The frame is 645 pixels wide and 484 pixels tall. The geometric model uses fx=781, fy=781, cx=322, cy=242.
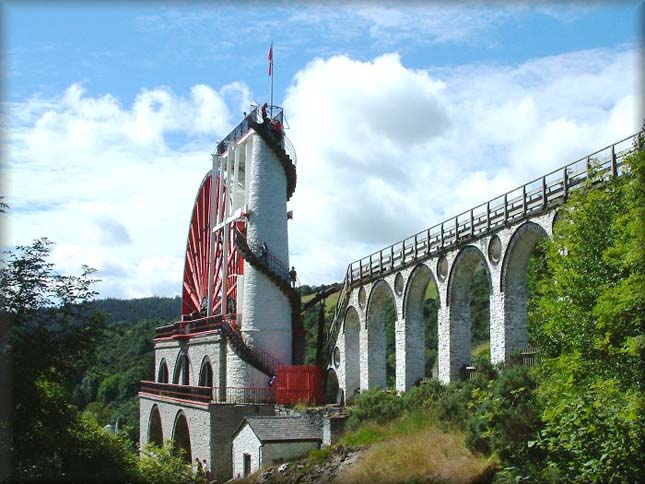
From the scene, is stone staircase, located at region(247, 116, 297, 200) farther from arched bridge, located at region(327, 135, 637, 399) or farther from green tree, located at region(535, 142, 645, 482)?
green tree, located at region(535, 142, 645, 482)

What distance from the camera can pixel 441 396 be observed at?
21906 millimetres

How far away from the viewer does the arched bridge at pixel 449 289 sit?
20656 mm

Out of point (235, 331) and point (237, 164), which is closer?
point (235, 331)

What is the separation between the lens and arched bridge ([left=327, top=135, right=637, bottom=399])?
2066 centimetres

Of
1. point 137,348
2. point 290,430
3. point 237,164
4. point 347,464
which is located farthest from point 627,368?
point 137,348

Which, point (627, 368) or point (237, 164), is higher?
point (237, 164)

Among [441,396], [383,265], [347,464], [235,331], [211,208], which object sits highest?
[211,208]

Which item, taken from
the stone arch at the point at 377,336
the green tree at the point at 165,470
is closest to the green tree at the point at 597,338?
the green tree at the point at 165,470

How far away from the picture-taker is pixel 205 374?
33219mm

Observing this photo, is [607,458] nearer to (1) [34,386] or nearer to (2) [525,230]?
(1) [34,386]

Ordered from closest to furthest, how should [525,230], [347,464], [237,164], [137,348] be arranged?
[347,464] → [525,230] → [237,164] → [137,348]

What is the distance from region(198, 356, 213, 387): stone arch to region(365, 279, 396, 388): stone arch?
732cm

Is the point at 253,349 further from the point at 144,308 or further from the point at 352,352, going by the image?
the point at 144,308

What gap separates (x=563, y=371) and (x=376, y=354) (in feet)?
54.6
